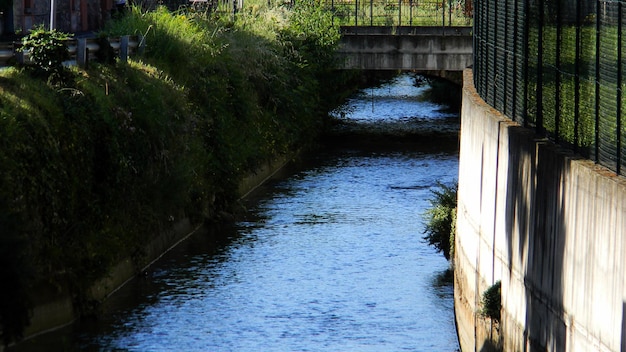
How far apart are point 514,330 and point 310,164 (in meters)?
29.4

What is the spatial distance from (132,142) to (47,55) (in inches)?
102

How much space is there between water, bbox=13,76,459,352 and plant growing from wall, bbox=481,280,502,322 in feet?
12.6

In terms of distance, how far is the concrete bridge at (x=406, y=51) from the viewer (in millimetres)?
50312

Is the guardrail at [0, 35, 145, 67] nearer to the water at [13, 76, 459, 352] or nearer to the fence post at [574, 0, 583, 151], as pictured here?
the water at [13, 76, 459, 352]

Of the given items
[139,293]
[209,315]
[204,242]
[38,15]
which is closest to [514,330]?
[209,315]

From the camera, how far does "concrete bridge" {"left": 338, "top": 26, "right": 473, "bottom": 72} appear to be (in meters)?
50.3

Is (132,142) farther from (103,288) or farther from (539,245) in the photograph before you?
(539,245)

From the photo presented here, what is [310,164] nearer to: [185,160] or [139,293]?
[185,160]

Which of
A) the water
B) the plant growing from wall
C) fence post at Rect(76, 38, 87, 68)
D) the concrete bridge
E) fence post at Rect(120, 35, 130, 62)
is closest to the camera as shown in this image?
the plant growing from wall

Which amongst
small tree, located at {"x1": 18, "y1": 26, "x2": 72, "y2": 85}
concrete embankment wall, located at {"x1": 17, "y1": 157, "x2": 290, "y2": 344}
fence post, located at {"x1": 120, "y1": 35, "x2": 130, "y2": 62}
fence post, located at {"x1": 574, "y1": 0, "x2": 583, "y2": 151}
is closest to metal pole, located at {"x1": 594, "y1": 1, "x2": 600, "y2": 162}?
fence post, located at {"x1": 574, "y1": 0, "x2": 583, "y2": 151}

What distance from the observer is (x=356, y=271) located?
26781mm

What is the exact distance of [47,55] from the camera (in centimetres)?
2536

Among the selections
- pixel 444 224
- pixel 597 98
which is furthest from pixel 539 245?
pixel 444 224

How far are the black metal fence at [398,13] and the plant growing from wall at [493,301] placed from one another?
39864mm
